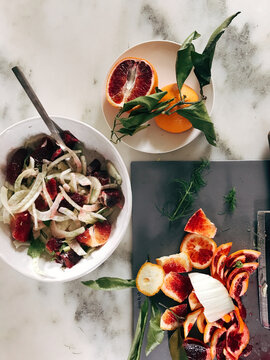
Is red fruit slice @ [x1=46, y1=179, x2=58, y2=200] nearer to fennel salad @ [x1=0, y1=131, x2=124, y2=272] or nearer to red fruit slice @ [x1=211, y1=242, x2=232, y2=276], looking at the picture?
fennel salad @ [x1=0, y1=131, x2=124, y2=272]

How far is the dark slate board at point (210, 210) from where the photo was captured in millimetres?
1327

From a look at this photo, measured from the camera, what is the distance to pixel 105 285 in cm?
121

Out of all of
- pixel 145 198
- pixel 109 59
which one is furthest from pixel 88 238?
pixel 109 59

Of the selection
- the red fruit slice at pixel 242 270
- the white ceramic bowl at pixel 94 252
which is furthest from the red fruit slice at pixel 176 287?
the white ceramic bowl at pixel 94 252

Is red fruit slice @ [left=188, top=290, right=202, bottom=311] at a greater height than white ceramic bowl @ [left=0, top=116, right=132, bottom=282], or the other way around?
white ceramic bowl @ [left=0, top=116, right=132, bottom=282]

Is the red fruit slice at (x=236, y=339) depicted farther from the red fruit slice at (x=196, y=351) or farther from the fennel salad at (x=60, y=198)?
the fennel salad at (x=60, y=198)

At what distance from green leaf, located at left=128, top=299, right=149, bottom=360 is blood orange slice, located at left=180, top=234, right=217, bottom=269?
20 cm

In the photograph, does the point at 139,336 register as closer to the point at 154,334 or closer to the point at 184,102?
the point at 154,334

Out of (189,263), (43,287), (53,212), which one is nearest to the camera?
(53,212)

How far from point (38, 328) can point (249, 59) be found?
1.18 meters

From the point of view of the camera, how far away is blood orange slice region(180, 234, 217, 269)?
1268mm

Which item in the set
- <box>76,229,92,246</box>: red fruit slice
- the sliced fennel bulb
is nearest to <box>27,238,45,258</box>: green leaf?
<box>76,229,92,246</box>: red fruit slice

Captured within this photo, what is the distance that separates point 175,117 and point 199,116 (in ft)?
0.44

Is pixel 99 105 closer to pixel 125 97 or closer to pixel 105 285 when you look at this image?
pixel 125 97
